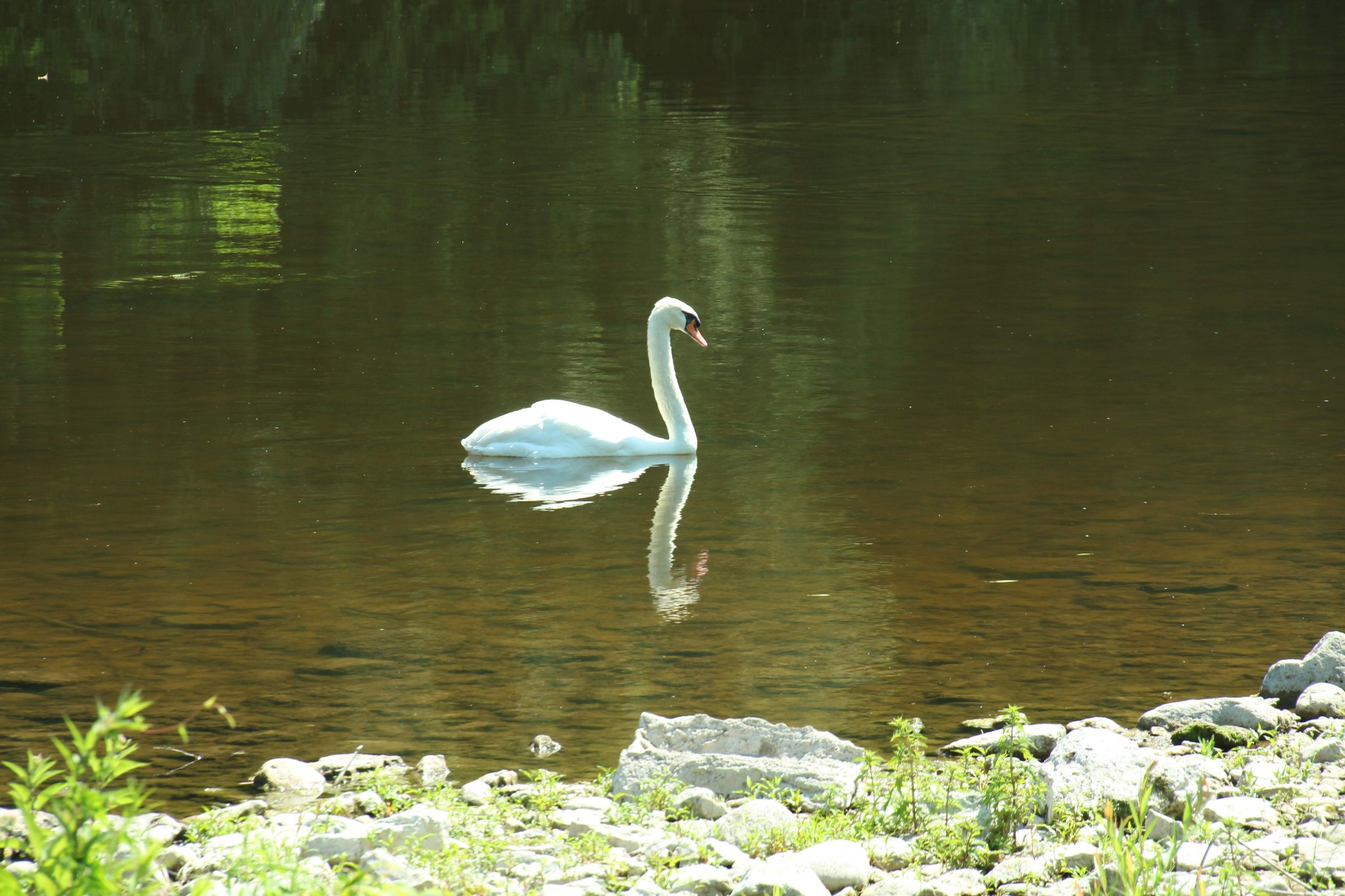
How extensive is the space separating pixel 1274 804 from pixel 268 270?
44.2ft

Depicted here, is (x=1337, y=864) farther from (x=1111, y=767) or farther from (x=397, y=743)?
(x=397, y=743)

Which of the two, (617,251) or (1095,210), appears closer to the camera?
(617,251)

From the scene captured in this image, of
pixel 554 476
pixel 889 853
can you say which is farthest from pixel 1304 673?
pixel 554 476

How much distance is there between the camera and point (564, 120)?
29.4 m

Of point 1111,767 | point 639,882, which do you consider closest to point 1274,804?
point 1111,767

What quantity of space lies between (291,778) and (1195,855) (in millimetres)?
2977

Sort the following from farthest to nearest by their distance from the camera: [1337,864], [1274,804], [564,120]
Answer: [564,120]
[1274,804]
[1337,864]

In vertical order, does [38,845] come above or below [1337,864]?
above

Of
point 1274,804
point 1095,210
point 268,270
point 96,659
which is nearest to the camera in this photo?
point 1274,804

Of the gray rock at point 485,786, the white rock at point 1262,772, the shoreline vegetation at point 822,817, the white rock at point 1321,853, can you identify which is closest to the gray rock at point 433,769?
the shoreline vegetation at point 822,817

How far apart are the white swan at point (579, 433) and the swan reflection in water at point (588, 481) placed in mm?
67

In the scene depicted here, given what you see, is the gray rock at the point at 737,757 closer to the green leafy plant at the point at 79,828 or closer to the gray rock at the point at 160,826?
the gray rock at the point at 160,826

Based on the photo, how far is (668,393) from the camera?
1148 centimetres

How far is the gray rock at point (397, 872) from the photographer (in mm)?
4598
